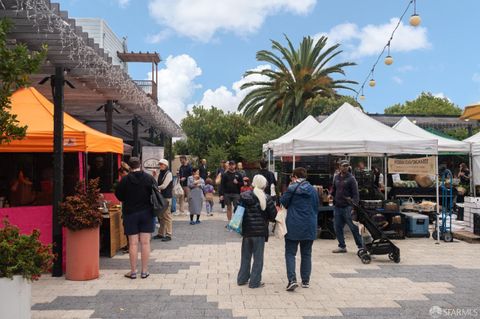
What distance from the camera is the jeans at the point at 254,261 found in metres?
6.46

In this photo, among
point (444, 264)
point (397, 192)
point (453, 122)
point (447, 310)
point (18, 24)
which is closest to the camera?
point (447, 310)

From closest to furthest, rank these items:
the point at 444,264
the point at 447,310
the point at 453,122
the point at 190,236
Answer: the point at 447,310, the point at 444,264, the point at 190,236, the point at 453,122

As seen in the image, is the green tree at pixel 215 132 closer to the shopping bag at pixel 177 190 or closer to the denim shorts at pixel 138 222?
the shopping bag at pixel 177 190

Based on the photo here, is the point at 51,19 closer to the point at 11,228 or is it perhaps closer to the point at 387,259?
the point at 11,228

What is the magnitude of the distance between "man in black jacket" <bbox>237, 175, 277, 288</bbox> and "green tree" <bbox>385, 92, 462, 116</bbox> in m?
47.1

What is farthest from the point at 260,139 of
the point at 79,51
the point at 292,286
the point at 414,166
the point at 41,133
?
the point at 292,286

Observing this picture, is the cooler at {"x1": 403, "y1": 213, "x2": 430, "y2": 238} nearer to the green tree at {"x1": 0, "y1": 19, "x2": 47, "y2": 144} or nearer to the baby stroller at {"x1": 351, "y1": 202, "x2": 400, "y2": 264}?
the baby stroller at {"x1": 351, "y1": 202, "x2": 400, "y2": 264}

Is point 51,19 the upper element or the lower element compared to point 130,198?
upper

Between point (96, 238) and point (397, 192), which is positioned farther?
point (397, 192)

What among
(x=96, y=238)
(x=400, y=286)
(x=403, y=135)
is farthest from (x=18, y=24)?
(x=403, y=135)

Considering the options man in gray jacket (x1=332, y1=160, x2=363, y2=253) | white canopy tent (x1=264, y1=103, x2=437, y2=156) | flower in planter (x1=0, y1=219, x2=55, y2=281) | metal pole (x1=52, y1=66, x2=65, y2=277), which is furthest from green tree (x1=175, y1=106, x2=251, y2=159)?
flower in planter (x1=0, y1=219, x2=55, y2=281)

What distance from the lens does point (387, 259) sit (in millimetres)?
8562

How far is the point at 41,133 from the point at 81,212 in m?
1.50

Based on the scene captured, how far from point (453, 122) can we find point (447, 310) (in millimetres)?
24090
